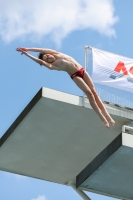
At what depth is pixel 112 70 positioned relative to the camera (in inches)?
1164

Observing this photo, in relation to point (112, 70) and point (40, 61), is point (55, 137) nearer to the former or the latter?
point (112, 70)

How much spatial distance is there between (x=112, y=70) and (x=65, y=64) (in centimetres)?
742

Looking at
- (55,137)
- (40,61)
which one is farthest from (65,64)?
(55,137)

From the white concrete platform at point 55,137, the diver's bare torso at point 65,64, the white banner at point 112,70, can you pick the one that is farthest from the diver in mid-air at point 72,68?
the white banner at point 112,70

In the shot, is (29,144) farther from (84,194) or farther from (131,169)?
(131,169)

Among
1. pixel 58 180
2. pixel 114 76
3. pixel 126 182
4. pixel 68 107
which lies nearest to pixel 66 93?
pixel 68 107

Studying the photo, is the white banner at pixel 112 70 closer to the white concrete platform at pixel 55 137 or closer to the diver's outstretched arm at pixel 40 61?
the white concrete platform at pixel 55 137

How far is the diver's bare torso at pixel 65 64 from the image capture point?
2234 centimetres

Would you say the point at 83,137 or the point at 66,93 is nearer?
the point at 66,93

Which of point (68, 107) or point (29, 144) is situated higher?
point (68, 107)

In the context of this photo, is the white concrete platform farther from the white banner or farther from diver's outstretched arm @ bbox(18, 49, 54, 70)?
diver's outstretched arm @ bbox(18, 49, 54, 70)

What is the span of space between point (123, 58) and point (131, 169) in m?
4.65

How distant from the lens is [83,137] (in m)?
30.5

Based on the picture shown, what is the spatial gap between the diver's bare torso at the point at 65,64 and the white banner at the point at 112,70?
6.57 m
